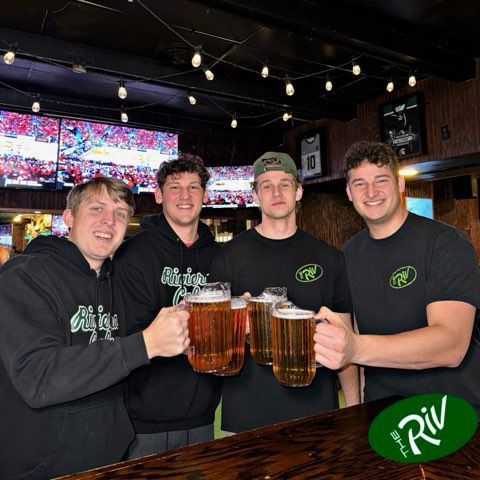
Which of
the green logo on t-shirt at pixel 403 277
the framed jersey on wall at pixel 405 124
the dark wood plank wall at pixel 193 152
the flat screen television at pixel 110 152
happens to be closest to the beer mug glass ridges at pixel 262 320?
the green logo on t-shirt at pixel 403 277

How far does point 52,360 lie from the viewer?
3.68ft

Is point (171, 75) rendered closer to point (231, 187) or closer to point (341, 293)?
point (231, 187)

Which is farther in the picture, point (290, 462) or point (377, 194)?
point (377, 194)

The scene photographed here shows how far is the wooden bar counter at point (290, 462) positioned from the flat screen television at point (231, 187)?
5.94 meters

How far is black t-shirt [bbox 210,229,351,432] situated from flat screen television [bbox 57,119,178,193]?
466 centimetres

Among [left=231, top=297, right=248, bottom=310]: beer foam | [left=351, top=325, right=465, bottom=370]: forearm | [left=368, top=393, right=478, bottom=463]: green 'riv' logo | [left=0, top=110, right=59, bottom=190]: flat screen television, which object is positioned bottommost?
[left=368, top=393, right=478, bottom=463]: green 'riv' logo

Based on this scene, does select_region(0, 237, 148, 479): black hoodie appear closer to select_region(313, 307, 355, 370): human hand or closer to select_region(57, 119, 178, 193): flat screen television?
select_region(313, 307, 355, 370): human hand

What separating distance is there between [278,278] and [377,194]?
23.0 inches

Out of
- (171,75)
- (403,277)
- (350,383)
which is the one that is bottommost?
(350,383)

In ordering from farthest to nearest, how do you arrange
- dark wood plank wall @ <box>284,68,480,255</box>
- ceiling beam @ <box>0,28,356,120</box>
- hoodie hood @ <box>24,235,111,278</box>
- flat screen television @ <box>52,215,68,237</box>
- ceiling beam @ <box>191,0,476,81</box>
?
flat screen television @ <box>52,215,68,237</box> < dark wood plank wall @ <box>284,68,480,255</box> < ceiling beam @ <box>0,28,356,120</box> < ceiling beam @ <box>191,0,476,81</box> < hoodie hood @ <box>24,235,111,278</box>

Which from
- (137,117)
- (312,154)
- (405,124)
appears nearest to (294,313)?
(405,124)

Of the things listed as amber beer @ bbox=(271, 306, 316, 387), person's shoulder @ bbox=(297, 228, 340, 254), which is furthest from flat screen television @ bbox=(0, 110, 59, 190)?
amber beer @ bbox=(271, 306, 316, 387)

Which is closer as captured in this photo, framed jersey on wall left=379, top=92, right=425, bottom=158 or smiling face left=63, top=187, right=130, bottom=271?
smiling face left=63, top=187, right=130, bottom=271

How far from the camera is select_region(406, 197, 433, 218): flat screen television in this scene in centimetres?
761
